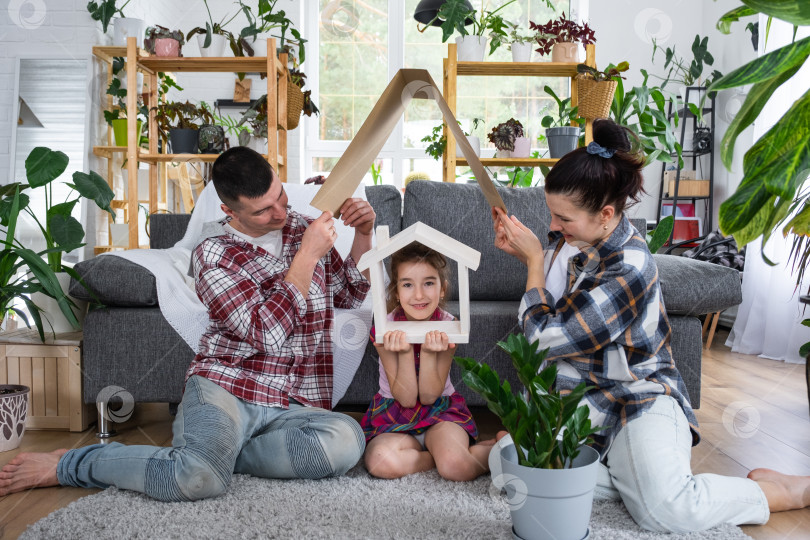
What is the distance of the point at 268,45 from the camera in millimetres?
3102

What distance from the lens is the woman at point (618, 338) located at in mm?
1283

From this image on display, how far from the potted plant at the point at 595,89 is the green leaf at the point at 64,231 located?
2.17 meters

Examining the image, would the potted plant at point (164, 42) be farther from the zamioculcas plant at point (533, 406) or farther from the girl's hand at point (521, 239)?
the zamioculcas plant at point (533, 406)

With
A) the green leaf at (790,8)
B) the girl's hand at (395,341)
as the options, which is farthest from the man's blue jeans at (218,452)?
the green leaf at (790,8)

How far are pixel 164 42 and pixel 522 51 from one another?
1.72 meters

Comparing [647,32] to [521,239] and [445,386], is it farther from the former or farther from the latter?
[445,386]

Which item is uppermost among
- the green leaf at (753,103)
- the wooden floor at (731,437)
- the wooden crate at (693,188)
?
the wooden crate at (693,188)

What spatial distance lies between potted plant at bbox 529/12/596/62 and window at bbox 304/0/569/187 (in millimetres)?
2346

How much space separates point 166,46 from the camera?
3154 mm

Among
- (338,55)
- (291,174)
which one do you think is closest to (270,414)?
(291,174)

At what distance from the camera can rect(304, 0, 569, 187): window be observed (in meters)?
5.50

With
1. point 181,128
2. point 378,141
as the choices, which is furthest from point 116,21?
point 378,141

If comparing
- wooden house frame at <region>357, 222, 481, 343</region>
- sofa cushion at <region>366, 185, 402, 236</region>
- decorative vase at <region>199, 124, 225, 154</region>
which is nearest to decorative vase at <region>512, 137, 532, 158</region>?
sofa cushion at <region>366, 185, 402, 236</region>

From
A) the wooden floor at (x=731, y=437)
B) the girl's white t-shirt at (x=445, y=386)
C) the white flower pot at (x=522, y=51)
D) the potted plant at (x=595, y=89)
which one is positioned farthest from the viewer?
the white flower pot at (x=522, y=51)
